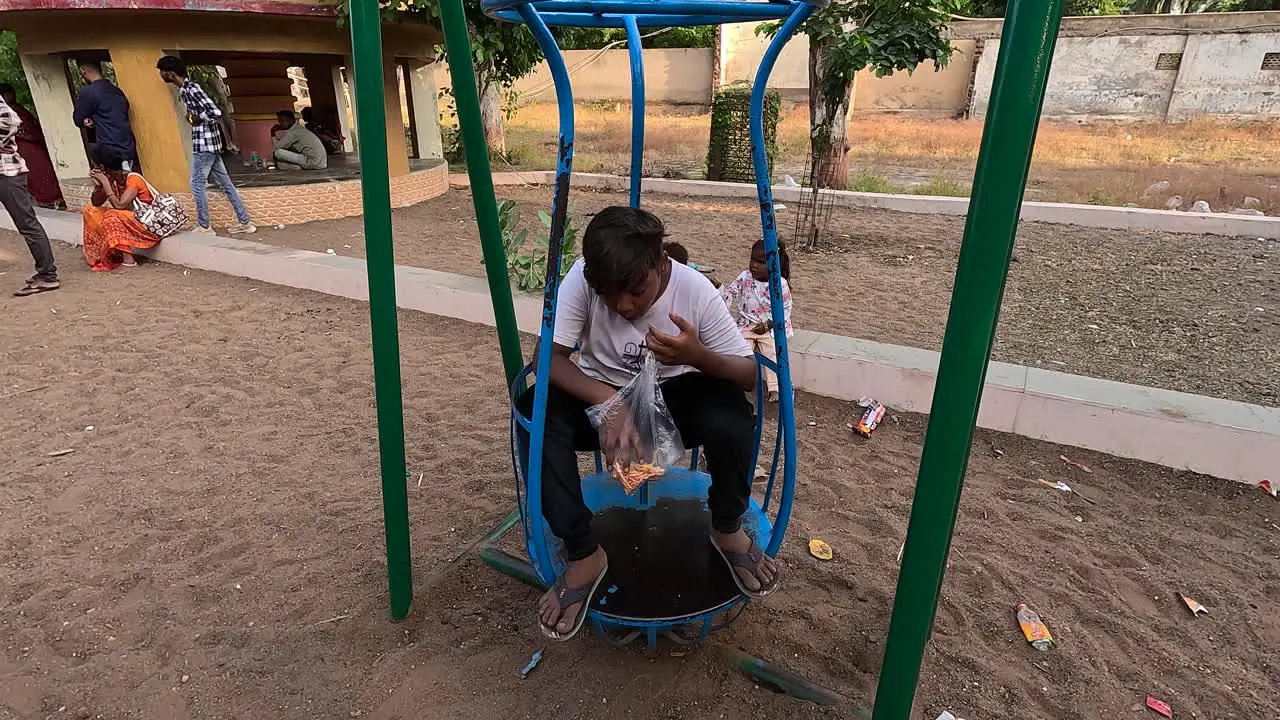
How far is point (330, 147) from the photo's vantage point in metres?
11.7

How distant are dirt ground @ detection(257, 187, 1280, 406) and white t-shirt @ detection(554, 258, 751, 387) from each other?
2.92 meters

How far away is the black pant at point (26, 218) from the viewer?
5297mm

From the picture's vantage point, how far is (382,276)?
6.45ft

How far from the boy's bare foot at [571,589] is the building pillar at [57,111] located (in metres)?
9.25

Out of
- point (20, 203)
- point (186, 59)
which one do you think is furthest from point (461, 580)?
point (186, 59)

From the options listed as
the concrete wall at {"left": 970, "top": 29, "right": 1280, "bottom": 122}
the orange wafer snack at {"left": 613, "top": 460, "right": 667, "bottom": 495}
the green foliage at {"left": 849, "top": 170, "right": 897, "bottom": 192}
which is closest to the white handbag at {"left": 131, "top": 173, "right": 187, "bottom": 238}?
the orange wafer snack at {"left": 613, "top": 460, "right": 667, "bottom": 495}

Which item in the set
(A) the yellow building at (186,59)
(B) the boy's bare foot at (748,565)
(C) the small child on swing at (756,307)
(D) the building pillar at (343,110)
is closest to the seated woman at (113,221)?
(A) the yellow building at (186,59)

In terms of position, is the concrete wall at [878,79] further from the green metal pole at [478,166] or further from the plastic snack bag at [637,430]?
the plastic snack bag at [637,430]

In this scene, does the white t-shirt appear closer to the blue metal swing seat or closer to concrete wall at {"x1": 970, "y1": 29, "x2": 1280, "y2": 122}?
the blue metal swing seat

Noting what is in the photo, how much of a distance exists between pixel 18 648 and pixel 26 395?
95.6 inches

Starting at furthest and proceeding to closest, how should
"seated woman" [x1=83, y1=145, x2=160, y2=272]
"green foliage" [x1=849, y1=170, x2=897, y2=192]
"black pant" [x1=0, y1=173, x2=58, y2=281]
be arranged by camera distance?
"green foliage" [x1=849, y1=170, x2=897, y2=192], "seated woman" [x1=83, y1=145, x2=160, y2=272], "black pant" [x1=0, y1=173, x2=58, y2=281]

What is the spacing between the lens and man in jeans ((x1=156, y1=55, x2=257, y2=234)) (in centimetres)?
650

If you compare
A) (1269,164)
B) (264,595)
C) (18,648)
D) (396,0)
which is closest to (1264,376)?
(264,595)

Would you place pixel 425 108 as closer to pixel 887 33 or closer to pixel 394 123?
pixel 394 123
